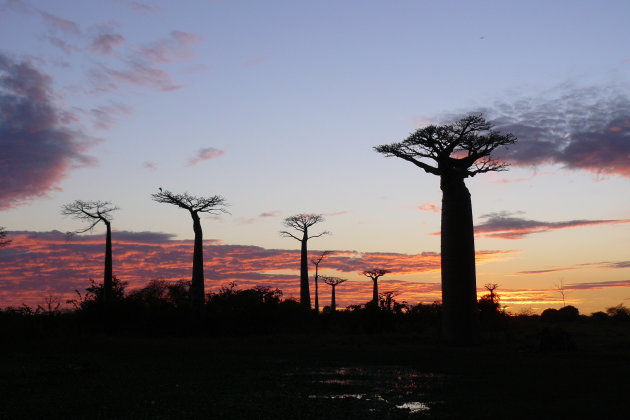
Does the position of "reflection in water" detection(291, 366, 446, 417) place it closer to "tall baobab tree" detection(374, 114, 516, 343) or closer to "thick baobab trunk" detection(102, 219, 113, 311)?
"tall baobab tree" detection(374, 114, 516, 343)

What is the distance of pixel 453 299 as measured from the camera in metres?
20.2

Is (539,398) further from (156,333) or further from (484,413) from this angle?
(156,333)

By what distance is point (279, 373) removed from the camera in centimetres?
1245

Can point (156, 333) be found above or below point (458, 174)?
below

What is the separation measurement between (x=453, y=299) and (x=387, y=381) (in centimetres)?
956

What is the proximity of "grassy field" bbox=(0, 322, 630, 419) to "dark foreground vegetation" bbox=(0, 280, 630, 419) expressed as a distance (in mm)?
23

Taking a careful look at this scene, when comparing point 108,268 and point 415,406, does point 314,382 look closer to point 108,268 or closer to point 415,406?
point 415,406

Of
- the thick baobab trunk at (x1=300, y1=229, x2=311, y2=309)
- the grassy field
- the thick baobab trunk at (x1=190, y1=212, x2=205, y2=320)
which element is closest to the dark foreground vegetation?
the grassy field

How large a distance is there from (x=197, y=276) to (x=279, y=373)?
52.3ft

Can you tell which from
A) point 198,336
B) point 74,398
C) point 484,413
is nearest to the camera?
point 484,413

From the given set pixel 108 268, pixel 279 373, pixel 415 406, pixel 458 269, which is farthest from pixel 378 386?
pixel 108 268

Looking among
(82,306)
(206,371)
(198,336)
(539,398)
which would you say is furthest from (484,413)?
(82,306)

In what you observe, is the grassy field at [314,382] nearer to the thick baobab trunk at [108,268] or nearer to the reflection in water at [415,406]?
the reflection in water at [415,406]

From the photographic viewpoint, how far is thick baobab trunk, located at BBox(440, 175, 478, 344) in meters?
20.2
